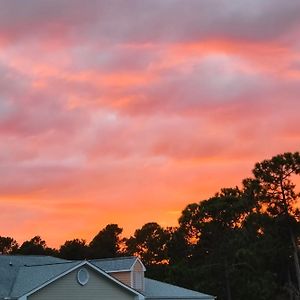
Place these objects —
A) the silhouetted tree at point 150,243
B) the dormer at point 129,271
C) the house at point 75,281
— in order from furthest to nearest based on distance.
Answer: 1. the silhouetted tree at point 150,243
2. the dormer at point 129,271
3. the house at point 75,281

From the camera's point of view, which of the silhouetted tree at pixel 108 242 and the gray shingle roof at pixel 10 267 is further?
the silhouetted tree at pixel 108 242

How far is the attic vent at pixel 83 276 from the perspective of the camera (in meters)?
42.1

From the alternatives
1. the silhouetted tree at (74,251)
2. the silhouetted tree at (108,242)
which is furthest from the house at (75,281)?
the silhouetted tree at (108,242)

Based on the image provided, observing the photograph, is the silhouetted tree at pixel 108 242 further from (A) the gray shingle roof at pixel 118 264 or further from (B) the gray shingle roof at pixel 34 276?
(B) the gray shingle roof at pixel 34 276

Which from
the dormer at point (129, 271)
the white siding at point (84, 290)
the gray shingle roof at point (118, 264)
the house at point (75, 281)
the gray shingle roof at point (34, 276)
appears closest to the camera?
the gray shingle roof at point (34, 276)

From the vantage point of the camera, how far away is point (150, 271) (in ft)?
295

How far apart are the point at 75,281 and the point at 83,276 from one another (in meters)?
0.71

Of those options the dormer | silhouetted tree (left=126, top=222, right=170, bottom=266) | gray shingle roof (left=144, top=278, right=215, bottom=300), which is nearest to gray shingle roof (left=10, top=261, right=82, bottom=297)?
the dormer

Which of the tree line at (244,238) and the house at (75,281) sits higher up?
the tree line at (244,238)

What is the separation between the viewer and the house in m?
40.0

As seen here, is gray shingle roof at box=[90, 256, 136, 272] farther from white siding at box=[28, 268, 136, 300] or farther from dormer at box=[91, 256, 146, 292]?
white siding at box=[28, 268, 136, 300]

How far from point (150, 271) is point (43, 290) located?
168ft

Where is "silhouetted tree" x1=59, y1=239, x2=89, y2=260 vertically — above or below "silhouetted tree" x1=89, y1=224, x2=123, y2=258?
below

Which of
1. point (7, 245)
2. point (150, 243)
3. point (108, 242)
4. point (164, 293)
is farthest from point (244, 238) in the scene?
point (7, 245)
